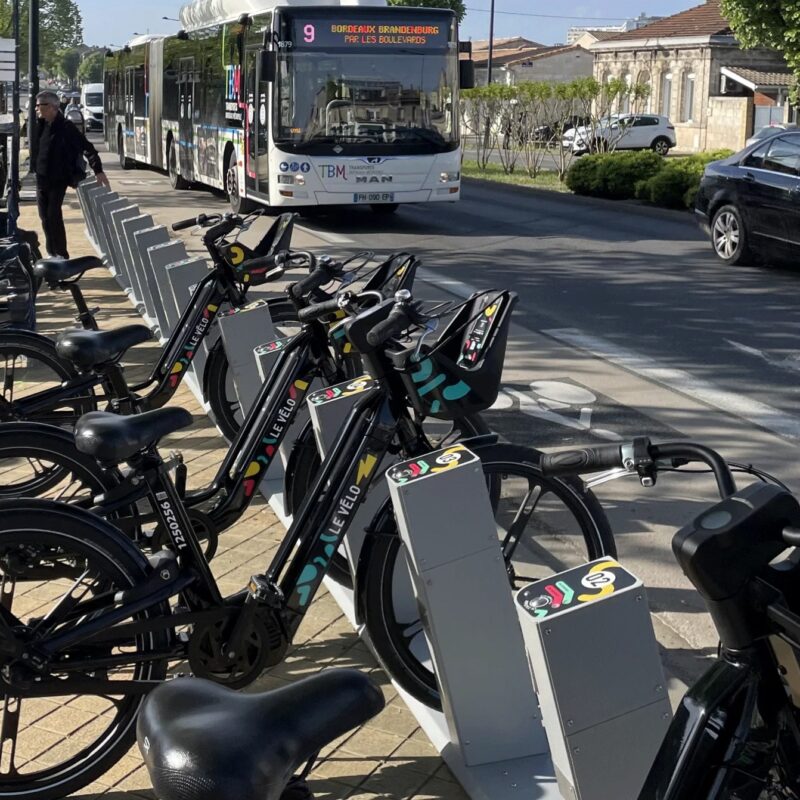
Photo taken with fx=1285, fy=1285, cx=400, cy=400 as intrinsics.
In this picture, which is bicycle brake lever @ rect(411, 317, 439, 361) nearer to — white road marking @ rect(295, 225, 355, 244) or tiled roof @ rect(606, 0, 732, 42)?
white road marking @ rect(295, 225, 355, 244)

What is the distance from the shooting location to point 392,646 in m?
3.76

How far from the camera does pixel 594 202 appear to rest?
24219 mm

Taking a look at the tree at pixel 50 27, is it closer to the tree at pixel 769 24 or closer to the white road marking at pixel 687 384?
the tree at pixel 769 24

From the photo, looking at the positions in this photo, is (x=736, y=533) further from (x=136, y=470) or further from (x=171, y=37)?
(x=171, y=37)

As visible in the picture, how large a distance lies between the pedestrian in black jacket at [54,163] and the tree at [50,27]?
52617 mm

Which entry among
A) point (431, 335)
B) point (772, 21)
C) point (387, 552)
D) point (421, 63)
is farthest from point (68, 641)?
point (772, 21)

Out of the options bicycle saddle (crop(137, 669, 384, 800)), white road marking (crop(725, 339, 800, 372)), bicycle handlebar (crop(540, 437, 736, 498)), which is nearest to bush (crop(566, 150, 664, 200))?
white road marking (crop(725, 339, 800, 372))

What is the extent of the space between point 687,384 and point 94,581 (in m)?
6.10

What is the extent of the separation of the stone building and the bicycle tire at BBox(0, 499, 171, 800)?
50.6m

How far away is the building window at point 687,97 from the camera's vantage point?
58.5m

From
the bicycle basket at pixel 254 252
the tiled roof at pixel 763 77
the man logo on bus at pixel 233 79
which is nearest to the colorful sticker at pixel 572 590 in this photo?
the bicycle basket at pixel 254 252

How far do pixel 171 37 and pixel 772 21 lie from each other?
13.1 m

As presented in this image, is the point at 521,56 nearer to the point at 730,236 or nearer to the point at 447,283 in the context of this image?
the point at 730,236

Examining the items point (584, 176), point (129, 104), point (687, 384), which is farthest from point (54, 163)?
point (129, 104)
